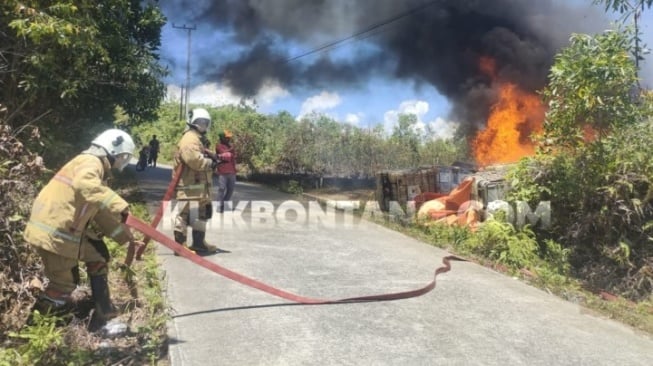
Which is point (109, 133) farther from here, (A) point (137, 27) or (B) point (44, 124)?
(A) point (137, 27)

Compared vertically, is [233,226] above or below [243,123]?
below

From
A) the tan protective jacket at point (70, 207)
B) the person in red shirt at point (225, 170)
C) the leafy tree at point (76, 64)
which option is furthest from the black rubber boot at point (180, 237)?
the person in red shirt at point (225, 170)

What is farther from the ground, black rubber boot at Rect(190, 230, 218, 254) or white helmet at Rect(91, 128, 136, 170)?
white helmet at Rect(91, 128, 136, 170)

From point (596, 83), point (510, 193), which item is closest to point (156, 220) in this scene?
point (510, 193)

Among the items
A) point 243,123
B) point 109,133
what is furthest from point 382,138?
point 109,133

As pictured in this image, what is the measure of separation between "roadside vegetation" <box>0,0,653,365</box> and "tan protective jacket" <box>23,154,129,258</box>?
1.29 ft

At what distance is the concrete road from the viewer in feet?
12.3

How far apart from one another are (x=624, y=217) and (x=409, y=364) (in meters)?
4.08

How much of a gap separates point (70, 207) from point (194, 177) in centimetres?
273

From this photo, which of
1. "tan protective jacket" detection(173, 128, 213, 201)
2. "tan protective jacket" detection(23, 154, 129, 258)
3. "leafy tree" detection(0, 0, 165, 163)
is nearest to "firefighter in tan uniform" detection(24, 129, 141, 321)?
"tan protective jacket" detection(23, 154, 129, 258)

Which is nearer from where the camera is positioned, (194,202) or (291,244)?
(194,202)

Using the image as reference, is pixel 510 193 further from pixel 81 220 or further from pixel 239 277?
pixel 81 220

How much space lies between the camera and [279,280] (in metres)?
5.55

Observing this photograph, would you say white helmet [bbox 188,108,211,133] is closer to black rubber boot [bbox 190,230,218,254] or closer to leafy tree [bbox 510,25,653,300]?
black rubber boot [bbox 190,230,218,254]
